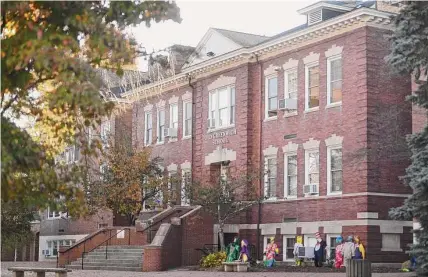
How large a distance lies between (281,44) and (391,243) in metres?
9.79

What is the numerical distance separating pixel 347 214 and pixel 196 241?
779 cm

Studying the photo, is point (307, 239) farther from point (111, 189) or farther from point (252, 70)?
point (111, 189)

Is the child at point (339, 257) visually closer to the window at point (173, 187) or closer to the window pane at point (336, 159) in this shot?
the window pane at point (336, 159)

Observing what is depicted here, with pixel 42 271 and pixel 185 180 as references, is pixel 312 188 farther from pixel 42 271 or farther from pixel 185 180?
pixel 42 271

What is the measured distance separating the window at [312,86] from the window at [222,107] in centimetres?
508

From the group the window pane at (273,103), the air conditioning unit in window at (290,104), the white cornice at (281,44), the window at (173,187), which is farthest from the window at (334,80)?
the window at (173,187)

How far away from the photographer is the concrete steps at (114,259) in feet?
120

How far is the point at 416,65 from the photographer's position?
21.2 m

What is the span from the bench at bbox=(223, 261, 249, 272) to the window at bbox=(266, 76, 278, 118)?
781 cm

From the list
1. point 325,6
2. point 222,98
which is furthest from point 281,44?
point 222,98

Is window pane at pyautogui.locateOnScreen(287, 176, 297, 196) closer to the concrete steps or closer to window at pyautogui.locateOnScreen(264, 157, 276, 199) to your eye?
window at pyautogui.locateOnScreen(264, 157, 276, 199)

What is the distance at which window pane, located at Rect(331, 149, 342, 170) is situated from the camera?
32.9 meters

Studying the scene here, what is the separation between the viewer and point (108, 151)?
43281 millimetres

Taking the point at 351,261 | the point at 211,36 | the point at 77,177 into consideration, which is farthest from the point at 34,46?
the point at 211,36
